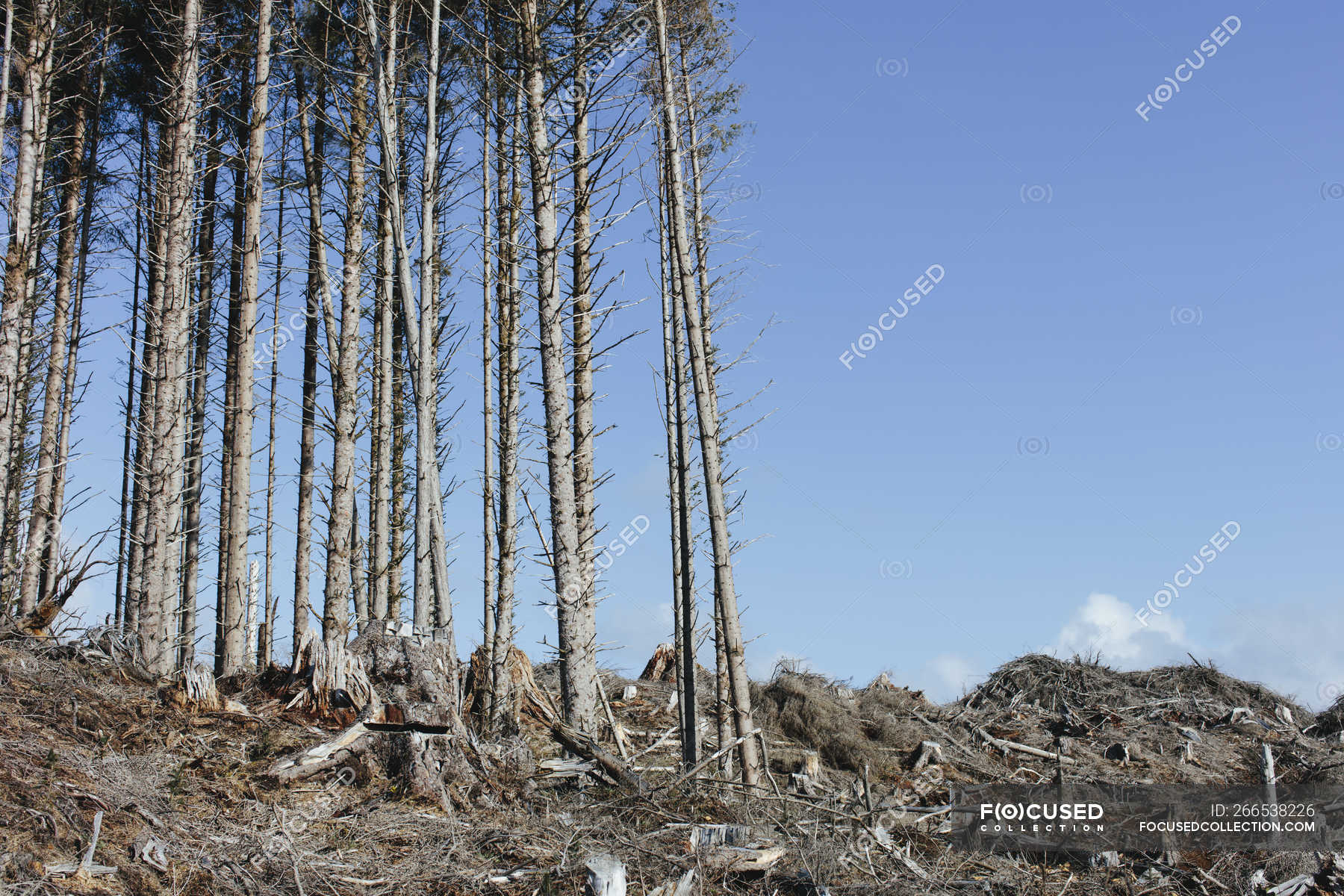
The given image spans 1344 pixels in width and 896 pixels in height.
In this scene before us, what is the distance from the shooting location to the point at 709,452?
9805 mm

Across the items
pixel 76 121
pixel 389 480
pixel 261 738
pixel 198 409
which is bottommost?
pixel 261 738

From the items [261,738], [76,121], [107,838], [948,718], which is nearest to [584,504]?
[261,738]

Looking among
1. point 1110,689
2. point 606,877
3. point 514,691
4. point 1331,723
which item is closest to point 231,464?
point 514,691

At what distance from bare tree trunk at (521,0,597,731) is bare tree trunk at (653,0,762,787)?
56.3 inches

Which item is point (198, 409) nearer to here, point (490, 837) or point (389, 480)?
point (389, 480)

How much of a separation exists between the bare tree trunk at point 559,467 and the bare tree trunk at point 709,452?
1430 mm

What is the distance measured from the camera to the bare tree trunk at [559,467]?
8820 millimetres

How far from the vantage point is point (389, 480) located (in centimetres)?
1415

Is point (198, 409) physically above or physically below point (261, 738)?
above

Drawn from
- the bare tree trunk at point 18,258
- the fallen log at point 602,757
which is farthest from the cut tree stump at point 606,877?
the bare tree trunk at point 18,258

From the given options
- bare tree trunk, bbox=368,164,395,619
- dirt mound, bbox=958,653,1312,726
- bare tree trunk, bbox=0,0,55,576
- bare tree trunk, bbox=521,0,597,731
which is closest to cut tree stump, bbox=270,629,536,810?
bare tree trunk, bbox=521,0,597,731

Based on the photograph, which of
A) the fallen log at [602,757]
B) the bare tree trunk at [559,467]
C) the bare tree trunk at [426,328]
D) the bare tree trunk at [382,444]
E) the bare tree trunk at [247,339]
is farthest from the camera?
the bare tree trunk at [382,444]

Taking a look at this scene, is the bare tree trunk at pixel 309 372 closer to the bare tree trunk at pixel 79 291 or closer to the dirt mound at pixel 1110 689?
the bare tree trunk at pixel 79 291

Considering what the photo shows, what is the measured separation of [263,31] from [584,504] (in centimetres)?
761
